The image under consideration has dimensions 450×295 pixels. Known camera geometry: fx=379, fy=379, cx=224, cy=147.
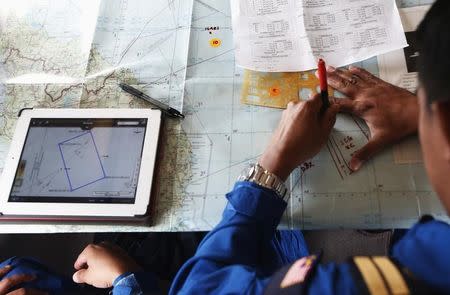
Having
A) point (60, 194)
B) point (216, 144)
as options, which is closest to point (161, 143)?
point (216, 144)

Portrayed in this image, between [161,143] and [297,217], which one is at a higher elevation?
[161,143]

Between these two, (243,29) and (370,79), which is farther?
(243,29)

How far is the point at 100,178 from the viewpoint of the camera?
2.41 feet

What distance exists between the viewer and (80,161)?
0.76 metres

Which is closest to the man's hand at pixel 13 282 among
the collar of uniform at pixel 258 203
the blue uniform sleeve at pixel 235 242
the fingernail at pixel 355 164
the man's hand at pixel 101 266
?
the man's hand at pixel 101 266

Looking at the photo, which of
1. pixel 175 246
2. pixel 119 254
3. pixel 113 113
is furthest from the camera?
pixel 175 246

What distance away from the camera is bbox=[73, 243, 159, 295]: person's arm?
0.80 metres

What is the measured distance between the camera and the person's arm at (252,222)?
59 cm

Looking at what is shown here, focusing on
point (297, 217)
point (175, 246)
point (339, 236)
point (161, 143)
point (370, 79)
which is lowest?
point (175, 246)

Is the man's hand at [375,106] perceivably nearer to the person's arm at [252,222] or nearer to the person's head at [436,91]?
the person's arm at [252,222]

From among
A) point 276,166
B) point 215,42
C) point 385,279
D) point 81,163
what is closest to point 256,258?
point 276,166

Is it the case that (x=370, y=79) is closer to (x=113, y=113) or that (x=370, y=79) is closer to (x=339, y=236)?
(x=339, y=236)

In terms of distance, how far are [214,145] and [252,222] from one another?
0.62 ft

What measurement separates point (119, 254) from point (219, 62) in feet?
1.69
